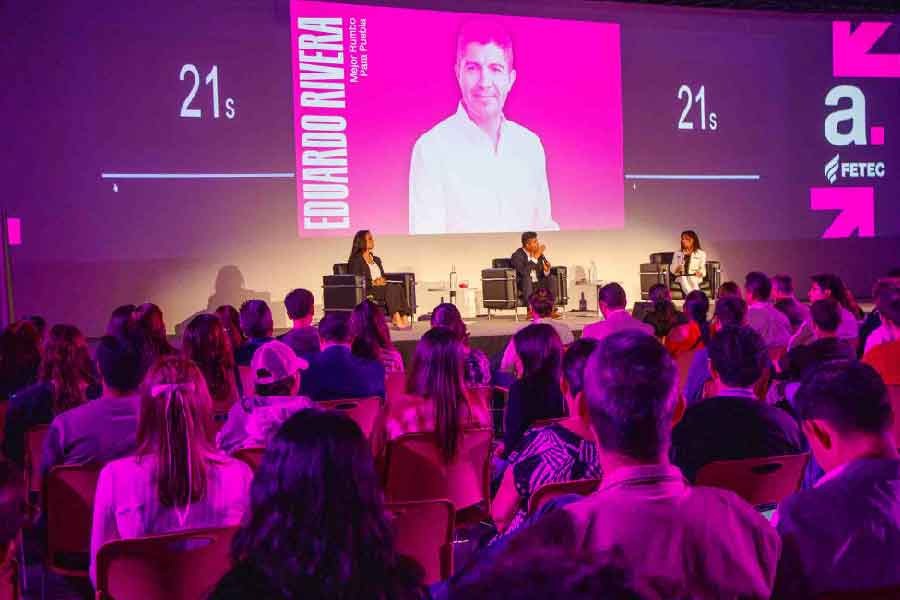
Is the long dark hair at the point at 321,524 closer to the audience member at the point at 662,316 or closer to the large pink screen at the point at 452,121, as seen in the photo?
the audience member at the point at 662,316

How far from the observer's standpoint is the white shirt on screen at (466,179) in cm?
1220

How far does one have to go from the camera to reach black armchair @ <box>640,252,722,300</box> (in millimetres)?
12648

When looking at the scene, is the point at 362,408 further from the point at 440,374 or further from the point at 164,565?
Answer: the point at 164,565

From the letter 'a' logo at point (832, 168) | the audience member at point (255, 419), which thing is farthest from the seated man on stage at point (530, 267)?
the audience member at point (255, 419)

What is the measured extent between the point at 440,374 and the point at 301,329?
1.94 m

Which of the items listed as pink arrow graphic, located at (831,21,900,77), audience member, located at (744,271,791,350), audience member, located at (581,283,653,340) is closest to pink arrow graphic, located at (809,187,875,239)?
pink arrow graphic, located at (831,21,900,77)

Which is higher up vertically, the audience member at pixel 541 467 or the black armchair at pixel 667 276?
the black armchair at pixel 667 276

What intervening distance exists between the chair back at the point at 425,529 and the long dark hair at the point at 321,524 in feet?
2.72

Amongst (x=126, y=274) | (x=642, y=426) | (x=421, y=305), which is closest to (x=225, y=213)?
(x=126, y=274)

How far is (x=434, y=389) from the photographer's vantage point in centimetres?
370

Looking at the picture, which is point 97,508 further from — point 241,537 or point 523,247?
point 523,247

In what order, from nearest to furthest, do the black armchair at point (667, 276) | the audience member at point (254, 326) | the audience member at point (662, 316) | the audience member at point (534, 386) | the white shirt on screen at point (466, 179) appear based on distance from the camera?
the audience member at point (534, 386) → the audience member at point (254, 326) → the audience member at point (662, 316) → the white shirt on screen at point (466, 179) → the black armchair at point (667, 276)

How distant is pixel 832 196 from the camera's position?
577 inches

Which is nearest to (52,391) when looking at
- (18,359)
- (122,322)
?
(18,359)
